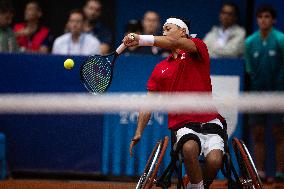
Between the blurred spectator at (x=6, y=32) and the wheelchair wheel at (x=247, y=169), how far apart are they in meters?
4.23

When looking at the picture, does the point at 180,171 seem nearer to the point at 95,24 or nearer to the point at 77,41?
the point at 77,41

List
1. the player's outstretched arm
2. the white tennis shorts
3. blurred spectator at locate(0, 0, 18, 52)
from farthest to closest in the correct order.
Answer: blurred spectator at locate(0, 0, 18, 52) < the white tennis shorts < the player's outstretched arm

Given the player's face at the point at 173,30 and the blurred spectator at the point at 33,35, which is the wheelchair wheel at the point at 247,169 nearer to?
the player's face at the point at 173,30

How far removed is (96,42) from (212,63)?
1.57 metres

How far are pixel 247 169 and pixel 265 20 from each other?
3.21m

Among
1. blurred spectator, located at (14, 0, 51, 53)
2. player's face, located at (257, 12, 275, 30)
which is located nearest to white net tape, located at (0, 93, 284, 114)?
player's face, located at (257, 12, 275, 30)

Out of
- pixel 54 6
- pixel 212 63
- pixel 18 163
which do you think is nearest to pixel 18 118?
pixel 18 163

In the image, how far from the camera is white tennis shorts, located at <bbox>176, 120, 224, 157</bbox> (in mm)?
6574

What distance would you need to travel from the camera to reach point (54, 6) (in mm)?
12859

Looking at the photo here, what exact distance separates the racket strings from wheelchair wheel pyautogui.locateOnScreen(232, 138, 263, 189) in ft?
4.04

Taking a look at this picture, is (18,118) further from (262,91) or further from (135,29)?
(262,91)

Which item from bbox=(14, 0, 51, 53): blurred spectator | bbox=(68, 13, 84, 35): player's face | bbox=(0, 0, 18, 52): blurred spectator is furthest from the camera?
bbox=(14, 0, 51, 53): blurred spectator

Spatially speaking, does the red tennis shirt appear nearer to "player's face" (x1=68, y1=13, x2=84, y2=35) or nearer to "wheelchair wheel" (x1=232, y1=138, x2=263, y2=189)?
"wheelchair wheel" (x1=232, y1=138, x2=263, y2=189)

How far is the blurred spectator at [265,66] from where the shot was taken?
9258mm
